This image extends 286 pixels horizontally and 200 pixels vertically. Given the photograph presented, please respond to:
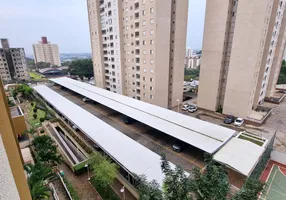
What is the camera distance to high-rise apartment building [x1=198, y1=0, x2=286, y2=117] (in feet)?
79.0

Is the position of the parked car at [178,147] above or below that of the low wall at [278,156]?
above

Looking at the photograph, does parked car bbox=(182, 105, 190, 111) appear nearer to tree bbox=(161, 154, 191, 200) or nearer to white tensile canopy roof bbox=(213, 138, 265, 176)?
white tensile canopy roof bbox=(213, 138, 265, 176)

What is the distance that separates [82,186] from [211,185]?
46.4 feet

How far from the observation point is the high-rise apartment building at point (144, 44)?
2975cm

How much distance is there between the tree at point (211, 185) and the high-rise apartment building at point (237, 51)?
2545 centimetres

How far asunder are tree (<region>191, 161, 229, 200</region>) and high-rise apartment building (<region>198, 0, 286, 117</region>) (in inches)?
1002

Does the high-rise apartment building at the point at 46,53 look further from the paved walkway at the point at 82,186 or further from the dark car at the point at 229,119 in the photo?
the dark car at the point at 229,119

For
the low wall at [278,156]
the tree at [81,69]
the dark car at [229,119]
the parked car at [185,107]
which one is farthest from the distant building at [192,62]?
A: the low wall at [278,156]

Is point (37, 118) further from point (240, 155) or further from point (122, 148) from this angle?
point (240, 155)

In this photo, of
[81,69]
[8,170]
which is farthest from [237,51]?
[81,69]

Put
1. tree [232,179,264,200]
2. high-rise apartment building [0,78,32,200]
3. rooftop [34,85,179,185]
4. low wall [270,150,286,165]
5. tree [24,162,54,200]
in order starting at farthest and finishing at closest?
low wall [270,150,286,165] → rooftop [34,85,179,185] → tree [24,162,54,200] → tree [232,179,264,200] → high-rise apartment building [0,78,32,200]

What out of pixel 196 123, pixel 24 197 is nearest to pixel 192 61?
pixel 196 123

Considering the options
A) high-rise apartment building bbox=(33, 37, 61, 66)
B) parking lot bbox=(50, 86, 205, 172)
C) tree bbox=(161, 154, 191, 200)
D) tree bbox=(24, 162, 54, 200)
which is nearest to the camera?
tree bbox=(161, 154, 191, 200)

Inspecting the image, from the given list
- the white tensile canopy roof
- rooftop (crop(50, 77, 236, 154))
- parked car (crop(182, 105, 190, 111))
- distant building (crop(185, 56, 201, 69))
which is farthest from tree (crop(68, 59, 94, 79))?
distant building (crop(185, 56, 201, 69))
